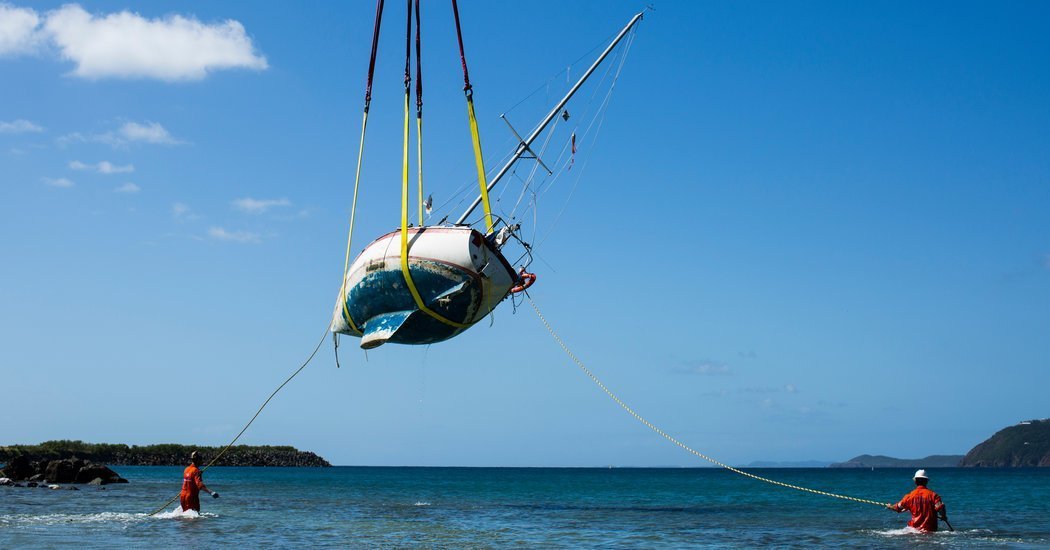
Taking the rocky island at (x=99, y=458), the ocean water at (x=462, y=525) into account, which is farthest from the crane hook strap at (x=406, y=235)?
the rocky island at (x=99, y=458)

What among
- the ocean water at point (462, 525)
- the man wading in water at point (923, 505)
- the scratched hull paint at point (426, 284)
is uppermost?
the scratched hull paint at point (426, 284)

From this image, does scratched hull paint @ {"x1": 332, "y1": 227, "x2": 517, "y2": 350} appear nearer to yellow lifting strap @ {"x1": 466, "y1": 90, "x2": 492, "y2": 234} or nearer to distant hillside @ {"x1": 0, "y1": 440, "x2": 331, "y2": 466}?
yellow lifting strap @ {"x1": 466, "y1": 90, "x2": 492, "y2": 234}

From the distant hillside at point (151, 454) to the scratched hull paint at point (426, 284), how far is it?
69120 millimetres

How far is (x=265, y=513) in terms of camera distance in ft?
109

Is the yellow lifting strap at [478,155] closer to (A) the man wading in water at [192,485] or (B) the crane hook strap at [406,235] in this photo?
(B) the crane hook strap at [406,235]

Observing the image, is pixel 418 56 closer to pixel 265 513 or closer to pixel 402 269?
pixel 402 269

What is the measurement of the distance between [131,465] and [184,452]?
724cm

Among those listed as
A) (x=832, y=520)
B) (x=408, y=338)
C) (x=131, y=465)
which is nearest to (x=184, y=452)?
(x=131, y=465)

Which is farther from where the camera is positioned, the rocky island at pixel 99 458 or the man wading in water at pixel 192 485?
the rocky island at pixel 99 458

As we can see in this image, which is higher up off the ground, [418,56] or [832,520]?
[418,56]

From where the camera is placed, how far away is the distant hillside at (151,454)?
3807 inches

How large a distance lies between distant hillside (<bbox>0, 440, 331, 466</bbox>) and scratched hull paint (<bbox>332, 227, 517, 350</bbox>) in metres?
69.1

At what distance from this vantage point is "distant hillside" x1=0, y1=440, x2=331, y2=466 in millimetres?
96688

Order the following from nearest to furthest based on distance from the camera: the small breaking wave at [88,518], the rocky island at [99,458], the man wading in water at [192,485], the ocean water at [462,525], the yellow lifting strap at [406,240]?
the yellow lifting strap at [406,240] → the ocean water at [462,525] → the man wading in water at [192,485] → the small breaking wave at [88,518] → the rocky island at [99,458]
